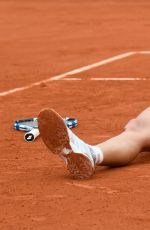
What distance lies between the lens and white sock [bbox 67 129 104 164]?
555 cm

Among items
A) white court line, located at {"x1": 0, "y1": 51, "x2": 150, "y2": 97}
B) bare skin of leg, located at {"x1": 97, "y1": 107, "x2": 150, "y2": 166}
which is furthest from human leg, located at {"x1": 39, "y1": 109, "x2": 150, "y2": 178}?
white court line, located at {"x1": 0, "y1": 51, "x2": 150, "y2": 97}

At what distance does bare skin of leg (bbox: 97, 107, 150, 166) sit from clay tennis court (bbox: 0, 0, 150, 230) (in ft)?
0.30

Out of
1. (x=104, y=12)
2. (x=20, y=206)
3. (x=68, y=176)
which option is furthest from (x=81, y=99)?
(x=104, y=12)

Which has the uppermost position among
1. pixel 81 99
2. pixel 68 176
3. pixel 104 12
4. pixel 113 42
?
pixel 68 176

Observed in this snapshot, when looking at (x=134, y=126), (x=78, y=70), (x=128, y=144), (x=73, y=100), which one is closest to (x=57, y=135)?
(x=128, y=144)

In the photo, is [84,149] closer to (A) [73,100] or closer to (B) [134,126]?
(B) [134,126]

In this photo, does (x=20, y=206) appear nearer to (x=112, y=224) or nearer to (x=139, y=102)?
(x=112, y=224)

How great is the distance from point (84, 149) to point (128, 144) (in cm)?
42

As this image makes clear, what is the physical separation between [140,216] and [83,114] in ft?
10.5

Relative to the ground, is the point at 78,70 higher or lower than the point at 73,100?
lower

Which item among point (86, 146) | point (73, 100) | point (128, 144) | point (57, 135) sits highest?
point (57, 135)

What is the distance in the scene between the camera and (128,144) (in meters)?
5.92

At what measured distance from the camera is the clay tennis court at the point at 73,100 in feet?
16.8

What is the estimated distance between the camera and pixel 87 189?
18.1ft
